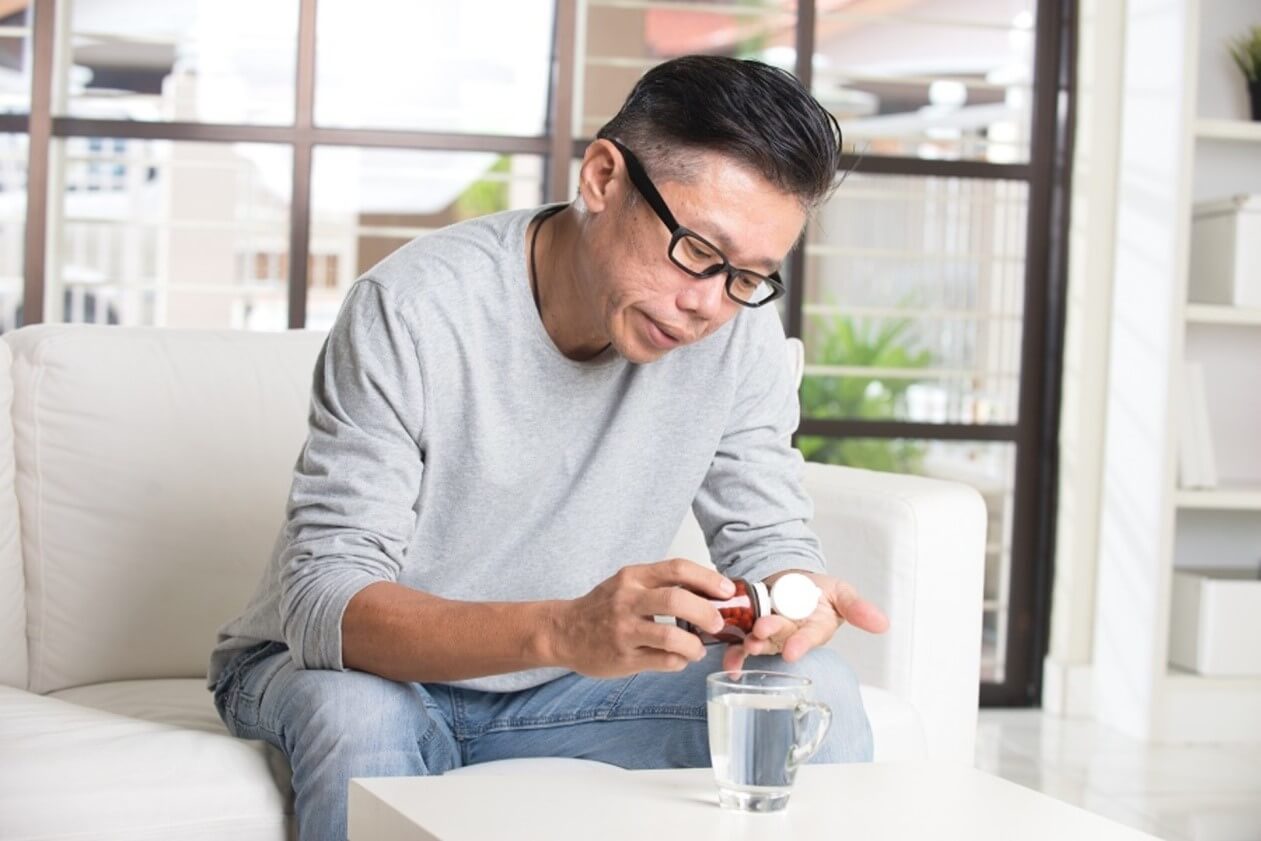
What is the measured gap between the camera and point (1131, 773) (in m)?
3.16

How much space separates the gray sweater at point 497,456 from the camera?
1.49 m

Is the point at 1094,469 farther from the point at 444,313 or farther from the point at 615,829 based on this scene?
the point at 615,829

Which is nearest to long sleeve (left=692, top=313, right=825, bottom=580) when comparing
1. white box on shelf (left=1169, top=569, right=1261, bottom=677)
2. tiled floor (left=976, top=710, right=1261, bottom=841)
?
tiled floor (left=976, top=710, right=1261, bottom=841)

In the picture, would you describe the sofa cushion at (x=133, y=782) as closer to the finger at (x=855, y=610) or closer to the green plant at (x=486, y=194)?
the finger at (x=855, y=610)

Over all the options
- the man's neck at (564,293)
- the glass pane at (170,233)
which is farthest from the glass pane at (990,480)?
the man's neck at (564,293)

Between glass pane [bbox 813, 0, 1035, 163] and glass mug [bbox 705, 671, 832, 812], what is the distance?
106 inches

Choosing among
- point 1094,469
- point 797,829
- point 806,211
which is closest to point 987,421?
point 1094,469

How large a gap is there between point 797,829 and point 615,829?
131 millimetres

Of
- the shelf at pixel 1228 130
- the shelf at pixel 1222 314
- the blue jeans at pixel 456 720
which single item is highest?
the shelf at pixel 1228 130

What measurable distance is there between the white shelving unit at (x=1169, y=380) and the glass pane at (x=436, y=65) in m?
1.32

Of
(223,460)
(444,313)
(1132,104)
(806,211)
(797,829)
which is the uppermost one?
(1132,104)

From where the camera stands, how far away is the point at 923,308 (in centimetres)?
378

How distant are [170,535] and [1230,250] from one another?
244 centimetres

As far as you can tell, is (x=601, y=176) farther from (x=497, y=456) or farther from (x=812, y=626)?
(x=812, y=626)
